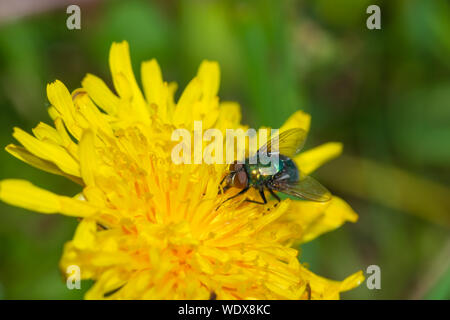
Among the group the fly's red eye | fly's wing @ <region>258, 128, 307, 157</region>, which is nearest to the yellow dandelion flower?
the fly's red eye

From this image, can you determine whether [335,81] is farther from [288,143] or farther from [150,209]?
[150,209]

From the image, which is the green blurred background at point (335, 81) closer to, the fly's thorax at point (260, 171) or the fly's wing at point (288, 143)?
the fly's wing at point (288, 143)

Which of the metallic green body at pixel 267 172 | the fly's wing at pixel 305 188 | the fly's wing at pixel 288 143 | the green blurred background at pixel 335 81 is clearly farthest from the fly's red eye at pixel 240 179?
the green blurred background at pixel 335 81

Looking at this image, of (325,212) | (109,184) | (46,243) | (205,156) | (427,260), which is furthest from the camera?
(427,260)

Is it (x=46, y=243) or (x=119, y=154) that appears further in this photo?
(x=46, y=243)

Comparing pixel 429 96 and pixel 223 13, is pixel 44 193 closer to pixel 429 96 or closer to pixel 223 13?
pixel 223 13

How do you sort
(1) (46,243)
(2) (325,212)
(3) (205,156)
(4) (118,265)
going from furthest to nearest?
(1) (46,243), (2) (325,212), (3) (205,156), (4) (118,265)

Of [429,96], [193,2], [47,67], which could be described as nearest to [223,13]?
[193,2]
